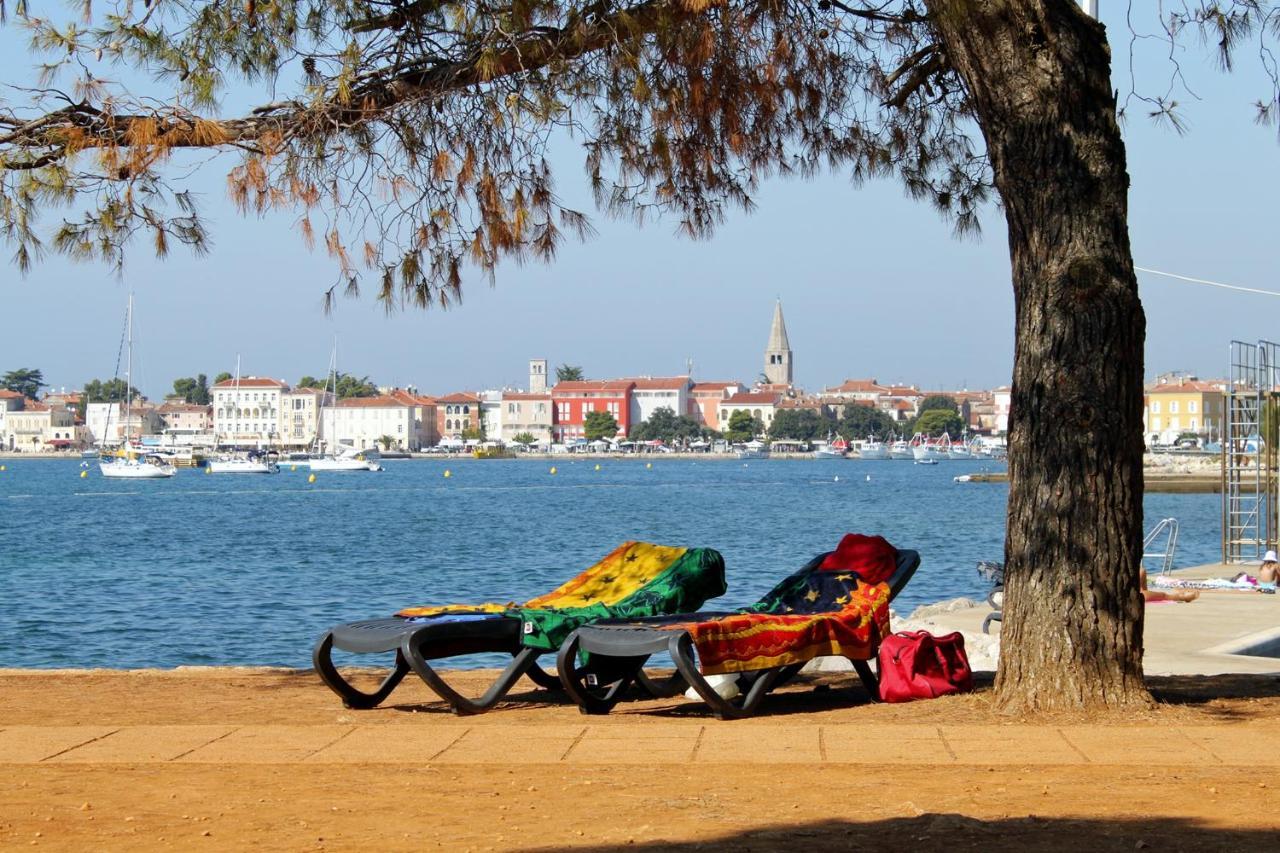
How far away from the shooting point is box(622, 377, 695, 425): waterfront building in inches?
6890

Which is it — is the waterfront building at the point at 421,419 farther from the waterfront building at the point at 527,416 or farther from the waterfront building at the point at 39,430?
the waterfront building at the point at 39,430

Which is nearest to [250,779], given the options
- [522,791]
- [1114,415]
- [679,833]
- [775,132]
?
[522,791]

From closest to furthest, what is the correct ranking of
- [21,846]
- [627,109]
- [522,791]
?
[21,846] → [522,791] → [627,109]

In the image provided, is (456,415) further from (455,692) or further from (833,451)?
(455,692)

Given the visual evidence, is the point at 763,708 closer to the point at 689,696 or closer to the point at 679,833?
the point at 689,696

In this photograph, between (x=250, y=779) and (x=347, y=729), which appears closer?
(x=250, y=779)

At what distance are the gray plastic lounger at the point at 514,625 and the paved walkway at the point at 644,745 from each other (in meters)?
0.57

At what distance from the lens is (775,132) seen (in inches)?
351

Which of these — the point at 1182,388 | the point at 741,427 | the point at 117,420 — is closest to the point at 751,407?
the point at 741,427

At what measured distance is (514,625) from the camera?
729 cm

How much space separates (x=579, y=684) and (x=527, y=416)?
166634 millimetres

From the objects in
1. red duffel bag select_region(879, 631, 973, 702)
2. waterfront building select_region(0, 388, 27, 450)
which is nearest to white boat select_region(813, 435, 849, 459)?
waterfront building select_region(0, 388, 27, 450)

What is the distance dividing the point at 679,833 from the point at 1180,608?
9.38m

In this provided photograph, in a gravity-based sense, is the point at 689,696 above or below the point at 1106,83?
below
